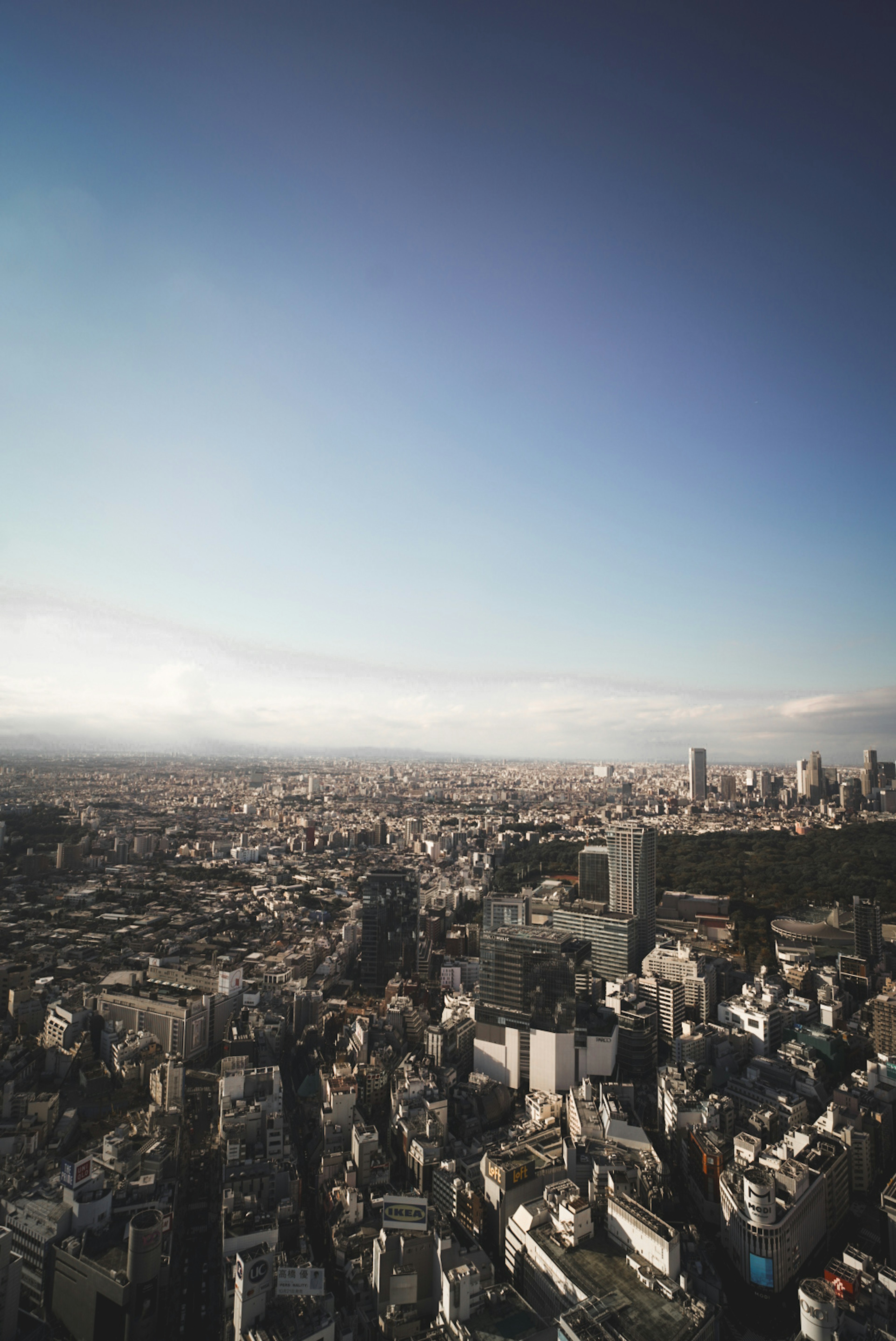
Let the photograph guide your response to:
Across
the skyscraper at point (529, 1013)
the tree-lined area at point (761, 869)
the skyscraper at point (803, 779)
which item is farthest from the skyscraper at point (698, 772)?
the skyscraper at point (529, 1013)

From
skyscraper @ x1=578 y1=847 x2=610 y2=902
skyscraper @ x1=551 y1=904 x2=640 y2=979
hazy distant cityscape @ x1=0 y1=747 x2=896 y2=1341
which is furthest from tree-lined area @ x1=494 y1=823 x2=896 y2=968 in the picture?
skyscraper @ x1=578 y1=847 x2=610 y2=902

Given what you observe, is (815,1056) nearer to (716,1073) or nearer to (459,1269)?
(716,1073)

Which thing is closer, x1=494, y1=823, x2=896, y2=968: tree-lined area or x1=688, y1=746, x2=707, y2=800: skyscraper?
x1=494, y1=823, x2=896, y2=968: tree-lined area

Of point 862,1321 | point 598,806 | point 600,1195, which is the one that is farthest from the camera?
point 598,806

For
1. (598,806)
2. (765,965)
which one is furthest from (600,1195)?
(598,806)

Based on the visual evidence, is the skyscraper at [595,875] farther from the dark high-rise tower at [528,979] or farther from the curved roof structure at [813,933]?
the dark high-rise tower at [528,979]

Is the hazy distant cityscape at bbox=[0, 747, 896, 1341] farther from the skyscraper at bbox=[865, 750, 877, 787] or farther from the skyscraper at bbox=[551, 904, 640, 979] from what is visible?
the skyscraper at bbox=[865, 750, 877, 787]

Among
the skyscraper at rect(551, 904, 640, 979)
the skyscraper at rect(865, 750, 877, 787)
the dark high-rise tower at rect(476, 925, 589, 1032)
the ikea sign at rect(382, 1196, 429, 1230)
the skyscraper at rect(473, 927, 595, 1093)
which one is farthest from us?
the skyscraper at rect(865, 750, 877, 787)
